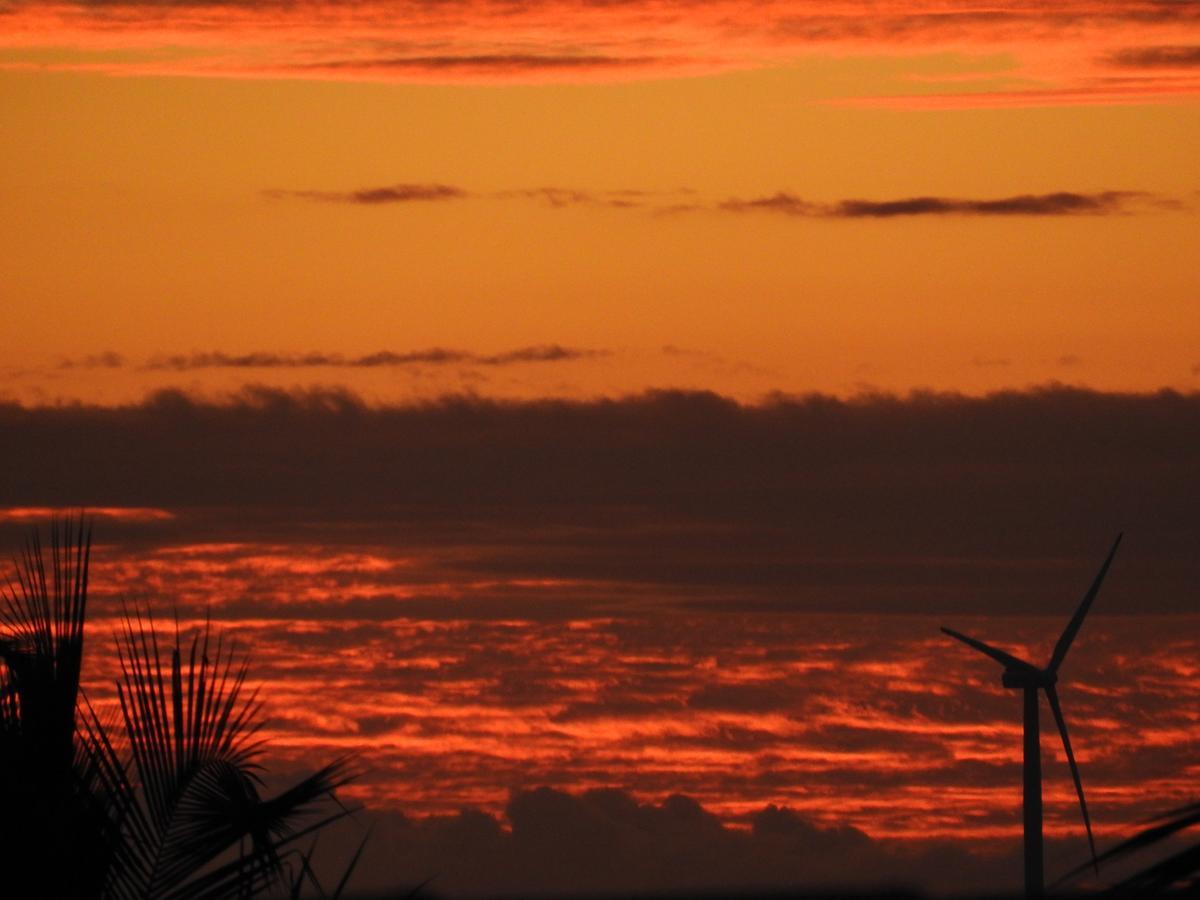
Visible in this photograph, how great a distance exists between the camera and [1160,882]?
3.86 metres

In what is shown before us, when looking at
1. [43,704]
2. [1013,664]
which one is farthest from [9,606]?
[1013,664]

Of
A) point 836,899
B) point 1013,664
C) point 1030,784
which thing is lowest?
point 836,899

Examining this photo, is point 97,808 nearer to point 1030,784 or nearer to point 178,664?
point 178,664

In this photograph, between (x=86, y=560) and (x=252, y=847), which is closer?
(x=86, y=560)

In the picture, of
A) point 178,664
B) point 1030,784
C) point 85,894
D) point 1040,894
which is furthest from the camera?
point 1030,784

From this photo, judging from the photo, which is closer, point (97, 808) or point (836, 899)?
point (97, 808)

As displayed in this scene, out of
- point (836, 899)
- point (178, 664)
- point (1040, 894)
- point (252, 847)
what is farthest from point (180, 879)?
point (836, 899)

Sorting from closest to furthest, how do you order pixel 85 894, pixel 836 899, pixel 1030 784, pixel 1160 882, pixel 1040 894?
pixel 1160 882 < pixel 1040 894 < pixel 85 894 < pixel 1030 784 < pixel 836 899

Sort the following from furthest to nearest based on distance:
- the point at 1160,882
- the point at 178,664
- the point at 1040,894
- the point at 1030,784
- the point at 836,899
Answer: the point at 836,899, the point at 1030,784, the point at 178,664, the point at 1040,894, the point at 1160,882

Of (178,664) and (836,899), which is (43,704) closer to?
(178,664)

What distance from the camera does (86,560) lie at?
12.2 meters

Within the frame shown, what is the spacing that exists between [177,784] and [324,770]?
3.78 feet

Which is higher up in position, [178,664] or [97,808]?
[178,664]

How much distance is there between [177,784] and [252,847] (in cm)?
78
